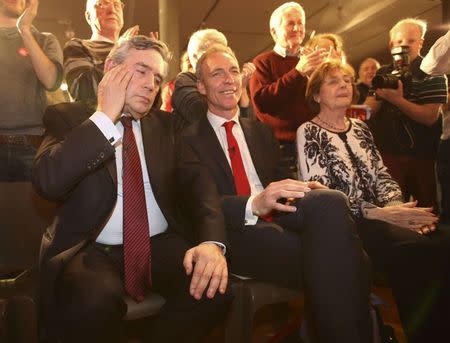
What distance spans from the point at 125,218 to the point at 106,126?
33 centimetres

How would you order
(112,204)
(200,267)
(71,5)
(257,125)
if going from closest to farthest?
1. (200,267)
2. (112,204)
3. (257,125)
4. (71,5)

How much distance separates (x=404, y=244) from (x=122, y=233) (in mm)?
1137

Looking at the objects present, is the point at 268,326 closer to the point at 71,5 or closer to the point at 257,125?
the point at 257,125

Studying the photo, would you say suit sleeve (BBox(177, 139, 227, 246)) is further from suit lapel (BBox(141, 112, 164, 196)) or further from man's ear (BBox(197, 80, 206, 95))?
man's ear (BBox(197, 80, 206, 95))

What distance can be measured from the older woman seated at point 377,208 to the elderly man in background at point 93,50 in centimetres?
106

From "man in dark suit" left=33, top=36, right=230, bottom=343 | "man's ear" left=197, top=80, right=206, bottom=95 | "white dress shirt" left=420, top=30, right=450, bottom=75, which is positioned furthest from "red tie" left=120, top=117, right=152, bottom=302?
"white dress shirt" left=420, top=30, right=450, bottom=75

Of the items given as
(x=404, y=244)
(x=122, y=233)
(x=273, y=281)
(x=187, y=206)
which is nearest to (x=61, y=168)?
(x=122, y=233)

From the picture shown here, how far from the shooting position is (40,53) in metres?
2.13

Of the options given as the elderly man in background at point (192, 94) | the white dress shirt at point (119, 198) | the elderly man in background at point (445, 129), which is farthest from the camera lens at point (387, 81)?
the white dress shirt at point (119, 198)

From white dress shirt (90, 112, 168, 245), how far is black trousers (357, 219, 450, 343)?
3.07ft

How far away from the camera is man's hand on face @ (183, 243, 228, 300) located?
51.6 inches

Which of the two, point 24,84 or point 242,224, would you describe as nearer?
point 242,224

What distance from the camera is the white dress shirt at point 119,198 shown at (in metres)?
1.38

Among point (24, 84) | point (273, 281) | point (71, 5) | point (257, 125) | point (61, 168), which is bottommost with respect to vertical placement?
point (273, 281)
